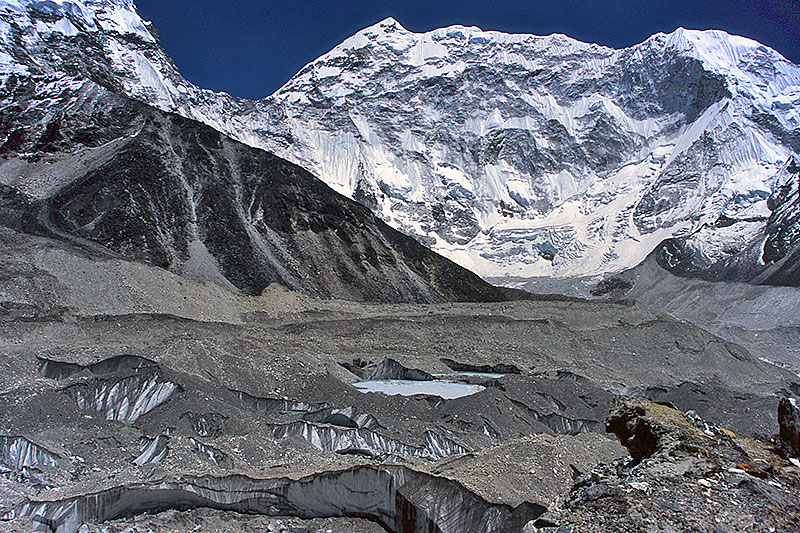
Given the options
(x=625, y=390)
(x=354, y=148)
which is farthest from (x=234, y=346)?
(x=354, y=148)

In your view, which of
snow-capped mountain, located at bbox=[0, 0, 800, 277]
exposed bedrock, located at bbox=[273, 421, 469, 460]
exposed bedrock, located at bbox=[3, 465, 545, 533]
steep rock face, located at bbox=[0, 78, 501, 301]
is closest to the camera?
exposed bedrock, located at bbox=[3, 465, 545, 533]

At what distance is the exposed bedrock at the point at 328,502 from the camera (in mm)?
5941

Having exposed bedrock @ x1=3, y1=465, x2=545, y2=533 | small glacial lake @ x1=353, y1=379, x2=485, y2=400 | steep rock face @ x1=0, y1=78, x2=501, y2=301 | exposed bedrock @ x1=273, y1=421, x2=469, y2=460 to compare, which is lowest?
small glacial lake @ x1=353, y1=379, x2=485, y2=400

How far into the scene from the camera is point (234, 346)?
16969mm

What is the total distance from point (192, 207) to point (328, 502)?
35.4 m

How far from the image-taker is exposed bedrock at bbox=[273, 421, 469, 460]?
1092cm

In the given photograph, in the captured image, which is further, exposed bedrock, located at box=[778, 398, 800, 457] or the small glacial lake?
the small glacial lake

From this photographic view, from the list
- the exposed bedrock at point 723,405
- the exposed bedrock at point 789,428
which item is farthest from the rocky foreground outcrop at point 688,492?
the exposed bedrock at point 723,405

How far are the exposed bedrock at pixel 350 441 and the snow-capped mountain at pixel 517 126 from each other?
82.7 metres

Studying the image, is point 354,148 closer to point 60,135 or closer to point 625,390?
point 60,135

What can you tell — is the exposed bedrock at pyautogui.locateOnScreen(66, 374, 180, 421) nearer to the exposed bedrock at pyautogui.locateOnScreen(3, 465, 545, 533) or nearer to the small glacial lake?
the exposed bedrock at pyautogui.locateOnScreen(3, 465, 545, 533)

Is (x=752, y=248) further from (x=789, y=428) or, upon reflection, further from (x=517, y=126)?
(x=517, y=126)

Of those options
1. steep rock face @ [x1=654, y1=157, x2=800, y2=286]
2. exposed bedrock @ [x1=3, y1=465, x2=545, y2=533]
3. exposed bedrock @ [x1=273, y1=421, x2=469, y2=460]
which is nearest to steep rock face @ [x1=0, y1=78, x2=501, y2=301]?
exposed bedrock @ [x1=273, y1=421, x2=469, y2=460]

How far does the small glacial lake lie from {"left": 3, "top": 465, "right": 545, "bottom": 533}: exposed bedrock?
10.1m
